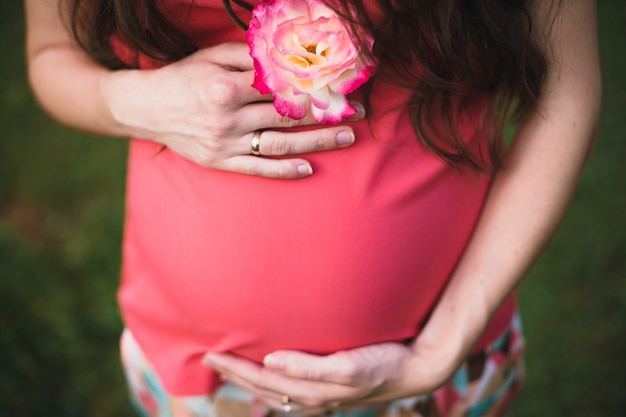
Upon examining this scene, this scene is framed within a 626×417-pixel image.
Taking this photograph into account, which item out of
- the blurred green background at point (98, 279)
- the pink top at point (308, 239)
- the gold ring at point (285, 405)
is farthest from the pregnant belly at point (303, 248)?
the blurred green background at point (98, 279)

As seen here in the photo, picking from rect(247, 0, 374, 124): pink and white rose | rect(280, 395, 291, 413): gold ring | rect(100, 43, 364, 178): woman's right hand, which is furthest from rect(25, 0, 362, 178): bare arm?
rect(280, 395, 291, 413): gold ring

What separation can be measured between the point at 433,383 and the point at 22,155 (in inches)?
106

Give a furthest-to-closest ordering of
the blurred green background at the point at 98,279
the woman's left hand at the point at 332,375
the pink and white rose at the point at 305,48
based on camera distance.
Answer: the blurred green background at the point at 98,279 < the woman's left hand at the point at 332,375 < the pink and white rose at the point at 305,48

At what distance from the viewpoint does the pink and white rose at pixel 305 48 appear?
97cm

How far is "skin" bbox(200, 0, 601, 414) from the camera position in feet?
3.88

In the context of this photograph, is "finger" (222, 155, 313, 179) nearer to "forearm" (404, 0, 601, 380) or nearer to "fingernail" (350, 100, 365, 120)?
"fingernail" (350, 100, 365, 120)

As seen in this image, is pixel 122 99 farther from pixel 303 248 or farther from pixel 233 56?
pixel 303 248

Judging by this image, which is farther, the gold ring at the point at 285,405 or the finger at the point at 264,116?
the gold ring at the point at 285,405

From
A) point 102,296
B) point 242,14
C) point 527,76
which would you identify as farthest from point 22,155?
point 527,76

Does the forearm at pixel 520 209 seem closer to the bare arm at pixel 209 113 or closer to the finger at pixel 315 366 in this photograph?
the finger at pixel 315 366

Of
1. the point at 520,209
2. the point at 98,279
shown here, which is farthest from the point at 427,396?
the point at 98,279

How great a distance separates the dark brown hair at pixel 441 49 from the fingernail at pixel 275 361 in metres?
0.48

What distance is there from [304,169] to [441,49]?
0.30m

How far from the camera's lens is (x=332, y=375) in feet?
3.86
